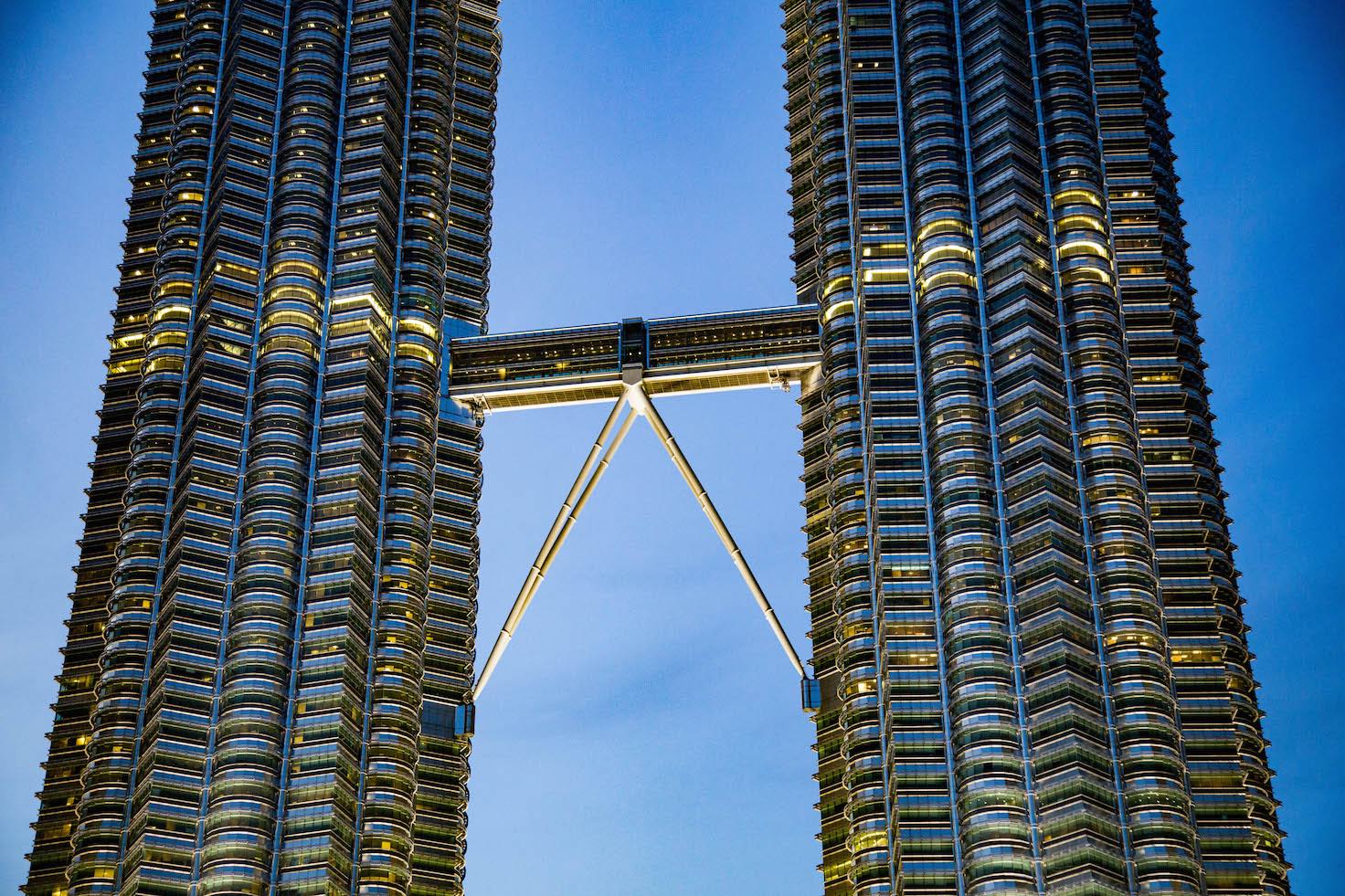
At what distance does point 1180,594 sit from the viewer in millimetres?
191250

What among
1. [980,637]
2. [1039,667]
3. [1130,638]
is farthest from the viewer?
[1130,638]

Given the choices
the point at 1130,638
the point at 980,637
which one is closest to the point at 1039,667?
the point at 980,637

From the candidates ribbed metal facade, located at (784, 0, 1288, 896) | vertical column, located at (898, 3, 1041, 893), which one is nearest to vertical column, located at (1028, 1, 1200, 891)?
ribbed metal facade, located at (784, 0, 1288, 896)

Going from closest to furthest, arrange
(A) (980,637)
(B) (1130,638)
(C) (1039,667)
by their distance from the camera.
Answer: (C) (1039,667) → (A) (980,637) → (B) (1130,638)

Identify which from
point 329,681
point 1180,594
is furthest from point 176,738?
point 1180,594

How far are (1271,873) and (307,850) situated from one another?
8512 cm

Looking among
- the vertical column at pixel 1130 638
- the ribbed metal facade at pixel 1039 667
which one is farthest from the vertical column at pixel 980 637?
the vertical column at pixel 1130 638

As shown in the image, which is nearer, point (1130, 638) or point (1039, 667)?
point (1039, 667)

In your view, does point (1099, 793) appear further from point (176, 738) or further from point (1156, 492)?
point (176, 738)

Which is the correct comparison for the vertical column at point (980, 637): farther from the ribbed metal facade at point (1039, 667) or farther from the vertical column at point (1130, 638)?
the vertical column at point (1130, 638)

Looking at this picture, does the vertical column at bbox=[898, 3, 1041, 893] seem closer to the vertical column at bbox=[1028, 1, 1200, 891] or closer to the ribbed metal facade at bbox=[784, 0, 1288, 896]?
the ribbed metal facade at bbox=[784, 0, 1288, 896]

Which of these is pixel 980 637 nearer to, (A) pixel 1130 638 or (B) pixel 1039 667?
(B) pixel 1039 667

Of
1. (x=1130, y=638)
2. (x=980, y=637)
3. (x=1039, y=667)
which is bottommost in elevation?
(x=1039, y=667)

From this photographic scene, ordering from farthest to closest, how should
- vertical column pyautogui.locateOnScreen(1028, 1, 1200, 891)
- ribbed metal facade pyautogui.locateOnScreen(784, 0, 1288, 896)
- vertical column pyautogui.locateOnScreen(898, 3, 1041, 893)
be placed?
ribbed metal facade pyautogui.locateOnScreen(784, 0, 1288, 896)
vertical column pyautogui.locateOnScreen(898, 3, 1041, 893)
vertical column pyautogui.locateOnScreen(1028, 1, 1200, 891)
